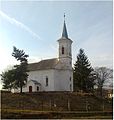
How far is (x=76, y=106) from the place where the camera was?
4134 centimetres

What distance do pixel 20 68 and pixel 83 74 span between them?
1910 cm

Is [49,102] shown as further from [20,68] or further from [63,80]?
[63,80]

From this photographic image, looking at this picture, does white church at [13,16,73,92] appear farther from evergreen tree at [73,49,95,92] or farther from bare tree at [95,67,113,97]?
bare tree at [95,67,113,97]

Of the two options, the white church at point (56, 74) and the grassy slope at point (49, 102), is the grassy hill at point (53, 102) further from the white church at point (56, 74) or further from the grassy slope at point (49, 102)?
the white church at point (56, 74)

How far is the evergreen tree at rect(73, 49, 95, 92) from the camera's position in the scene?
204ft

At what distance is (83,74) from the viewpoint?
6250cm

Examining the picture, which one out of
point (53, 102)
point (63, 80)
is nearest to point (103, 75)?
point (63, 80)

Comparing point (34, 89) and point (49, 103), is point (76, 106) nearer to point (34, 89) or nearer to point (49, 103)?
point (49, 103)

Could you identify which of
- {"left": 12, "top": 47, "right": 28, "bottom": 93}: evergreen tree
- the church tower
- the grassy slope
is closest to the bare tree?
the church tower

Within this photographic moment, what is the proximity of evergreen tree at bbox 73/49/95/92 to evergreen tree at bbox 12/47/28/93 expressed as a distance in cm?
1723

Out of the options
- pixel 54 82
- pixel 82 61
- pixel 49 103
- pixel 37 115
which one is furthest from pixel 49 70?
pixel 37 115

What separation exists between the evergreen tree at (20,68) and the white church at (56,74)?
10160 millimetres

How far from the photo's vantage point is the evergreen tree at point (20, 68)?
4822 cm

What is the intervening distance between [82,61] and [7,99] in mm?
26417
